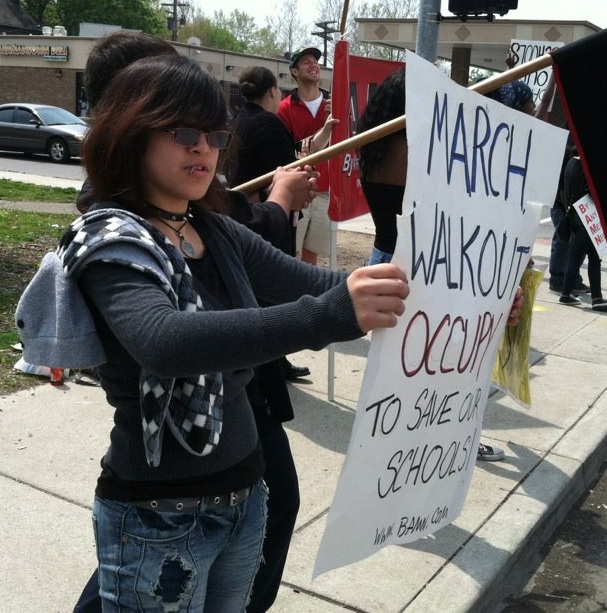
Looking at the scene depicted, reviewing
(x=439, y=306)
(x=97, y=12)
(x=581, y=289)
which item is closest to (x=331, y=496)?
(x=439, y=306)

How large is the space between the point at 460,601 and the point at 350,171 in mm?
2728

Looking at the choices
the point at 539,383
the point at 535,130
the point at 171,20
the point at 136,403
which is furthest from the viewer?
the point at 171,20

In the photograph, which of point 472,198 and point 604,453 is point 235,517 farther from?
point 604,453

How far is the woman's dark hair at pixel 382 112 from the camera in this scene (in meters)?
3.92

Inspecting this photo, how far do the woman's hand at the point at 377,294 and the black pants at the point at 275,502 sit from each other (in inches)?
34.0

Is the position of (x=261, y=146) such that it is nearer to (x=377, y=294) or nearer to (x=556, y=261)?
(x=377, y=294)

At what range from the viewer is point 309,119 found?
6.89 m

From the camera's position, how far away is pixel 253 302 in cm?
A: 190

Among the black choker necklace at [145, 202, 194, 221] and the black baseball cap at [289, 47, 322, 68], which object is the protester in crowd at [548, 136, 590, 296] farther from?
the black choker necklace at [145, 202, 194, 221]

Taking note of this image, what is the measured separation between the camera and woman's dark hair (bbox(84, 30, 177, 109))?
2.27m

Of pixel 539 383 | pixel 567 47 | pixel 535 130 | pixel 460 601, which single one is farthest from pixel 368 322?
pixel 539 383

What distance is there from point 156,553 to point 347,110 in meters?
3.56

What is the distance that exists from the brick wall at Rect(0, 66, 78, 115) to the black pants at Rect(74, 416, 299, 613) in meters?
36.9

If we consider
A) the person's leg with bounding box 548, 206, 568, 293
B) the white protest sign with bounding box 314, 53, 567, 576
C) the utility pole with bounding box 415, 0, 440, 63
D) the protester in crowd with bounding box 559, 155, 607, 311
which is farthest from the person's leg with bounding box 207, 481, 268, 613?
the person's leg with bounding box 548, 206, 568, 293
